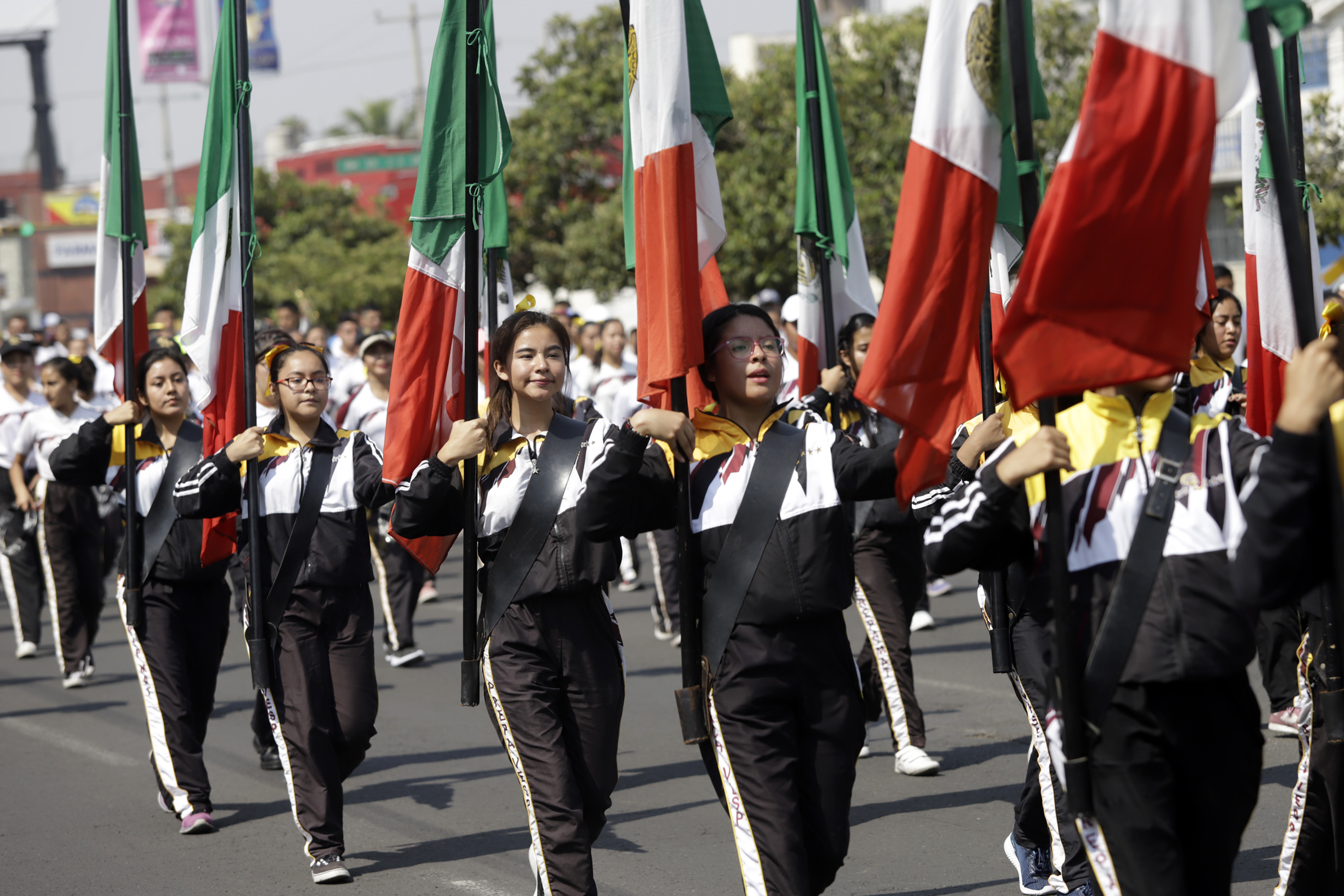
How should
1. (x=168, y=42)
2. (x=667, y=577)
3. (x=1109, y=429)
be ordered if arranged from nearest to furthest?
(x=1109, y=429), (x=667, y=577), (x=168, y=42)

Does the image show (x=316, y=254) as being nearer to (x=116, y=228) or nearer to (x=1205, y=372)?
(x=116, y=228)

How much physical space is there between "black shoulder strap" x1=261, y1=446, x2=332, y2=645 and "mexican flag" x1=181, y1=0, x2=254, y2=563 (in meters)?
0.67

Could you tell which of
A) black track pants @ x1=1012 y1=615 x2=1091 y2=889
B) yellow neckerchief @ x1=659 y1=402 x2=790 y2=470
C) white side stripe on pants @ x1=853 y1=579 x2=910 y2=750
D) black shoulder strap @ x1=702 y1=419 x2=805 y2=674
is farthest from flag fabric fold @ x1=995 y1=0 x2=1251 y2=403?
white side stripe on pants @ x1=853 y1=579 x2=910 y2=750

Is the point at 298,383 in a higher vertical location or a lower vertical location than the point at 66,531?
higher

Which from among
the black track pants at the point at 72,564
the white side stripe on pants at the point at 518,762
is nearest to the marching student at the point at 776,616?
the white side stripe on pants at the point at 518,762

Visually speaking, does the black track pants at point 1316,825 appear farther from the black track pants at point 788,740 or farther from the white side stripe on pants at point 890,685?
the white side stripe on pants at point 890,685

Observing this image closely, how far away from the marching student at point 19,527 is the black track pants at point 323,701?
6144mm

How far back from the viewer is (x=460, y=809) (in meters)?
7.04

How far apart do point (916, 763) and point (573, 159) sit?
62.3 ft

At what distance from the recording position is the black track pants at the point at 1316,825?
4488 millimetres

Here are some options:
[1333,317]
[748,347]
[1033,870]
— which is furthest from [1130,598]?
[1033,870]

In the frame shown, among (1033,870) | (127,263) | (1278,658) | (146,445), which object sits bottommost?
(1033,870)

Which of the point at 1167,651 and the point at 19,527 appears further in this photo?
the point at 19,527

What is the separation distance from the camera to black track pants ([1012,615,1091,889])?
5102mm
